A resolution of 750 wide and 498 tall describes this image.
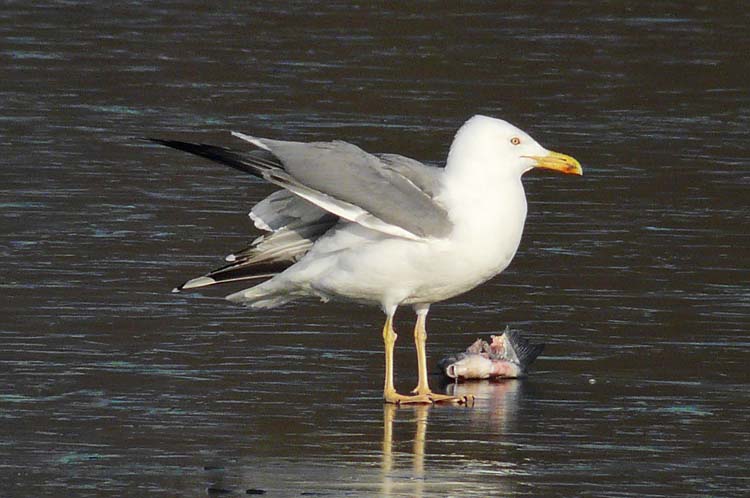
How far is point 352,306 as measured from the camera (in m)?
10.6

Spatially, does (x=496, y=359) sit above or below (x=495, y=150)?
below

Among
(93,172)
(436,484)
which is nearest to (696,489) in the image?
(436,484)

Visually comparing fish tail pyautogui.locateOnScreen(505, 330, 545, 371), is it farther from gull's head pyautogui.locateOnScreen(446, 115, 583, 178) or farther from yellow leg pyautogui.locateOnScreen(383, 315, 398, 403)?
gull's head pyautogui.locateOnScreen(446, 115, 583, 178)

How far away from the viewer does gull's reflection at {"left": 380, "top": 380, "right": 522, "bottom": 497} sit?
725 centimetres

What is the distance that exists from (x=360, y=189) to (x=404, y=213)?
0.23 meters

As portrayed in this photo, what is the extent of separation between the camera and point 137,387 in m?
8.66

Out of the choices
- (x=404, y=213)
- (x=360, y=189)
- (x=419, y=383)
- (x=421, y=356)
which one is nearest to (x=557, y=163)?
(x=404, y=213)

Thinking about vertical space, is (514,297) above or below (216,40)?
below

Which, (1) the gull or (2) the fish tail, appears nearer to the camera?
(1) the gull

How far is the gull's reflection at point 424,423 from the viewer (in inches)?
286

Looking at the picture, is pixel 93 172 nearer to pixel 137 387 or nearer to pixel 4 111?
pixel 4 111

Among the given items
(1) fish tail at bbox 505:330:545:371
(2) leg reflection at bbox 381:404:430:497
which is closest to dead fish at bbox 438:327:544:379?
(1) fish tail at bbox 505:330:545:371

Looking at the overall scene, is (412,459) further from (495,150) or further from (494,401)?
(495,150)

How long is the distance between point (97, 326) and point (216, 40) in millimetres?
11370
